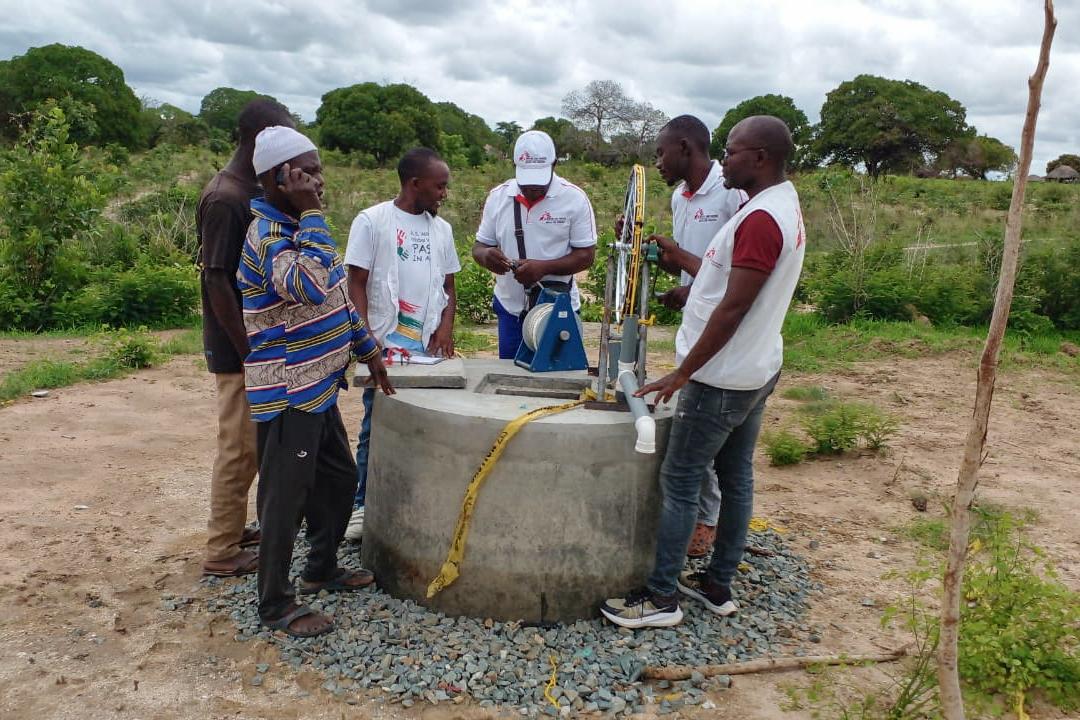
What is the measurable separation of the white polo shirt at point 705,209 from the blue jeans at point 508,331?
3.14 feet

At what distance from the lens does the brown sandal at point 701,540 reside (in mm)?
3914

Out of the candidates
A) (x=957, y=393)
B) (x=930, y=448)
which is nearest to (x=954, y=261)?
(x=957, y=393)

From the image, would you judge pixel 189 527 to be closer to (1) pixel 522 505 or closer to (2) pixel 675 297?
(1) pixel 522 505

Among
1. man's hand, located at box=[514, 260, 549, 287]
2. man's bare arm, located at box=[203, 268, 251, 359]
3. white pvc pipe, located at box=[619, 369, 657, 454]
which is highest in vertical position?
man's hand, located at box=[514, 260, 549, 287]

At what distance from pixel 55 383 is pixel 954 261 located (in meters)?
10.6

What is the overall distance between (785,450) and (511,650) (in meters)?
3.08

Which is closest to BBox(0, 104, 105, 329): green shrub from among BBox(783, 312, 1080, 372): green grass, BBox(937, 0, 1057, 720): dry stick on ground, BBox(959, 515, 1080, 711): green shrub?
BBox(783, 312, 1080, 372): green grass

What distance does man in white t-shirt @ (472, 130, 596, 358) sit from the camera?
408cm

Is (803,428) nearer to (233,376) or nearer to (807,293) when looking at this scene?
(233,376)

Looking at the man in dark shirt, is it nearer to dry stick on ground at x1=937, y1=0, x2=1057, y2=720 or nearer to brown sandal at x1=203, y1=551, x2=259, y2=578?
brown sandal at x1=203, y1=551, x2=259, y2=578

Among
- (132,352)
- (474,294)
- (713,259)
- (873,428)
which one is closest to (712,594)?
(713,259)

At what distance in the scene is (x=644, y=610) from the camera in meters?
3.36

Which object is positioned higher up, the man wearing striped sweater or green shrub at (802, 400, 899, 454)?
the man wearing striped sweater

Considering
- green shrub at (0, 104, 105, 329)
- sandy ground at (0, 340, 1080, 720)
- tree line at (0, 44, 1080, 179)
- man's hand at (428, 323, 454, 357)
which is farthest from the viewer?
tree line at (0, 44, 1080, 179)
